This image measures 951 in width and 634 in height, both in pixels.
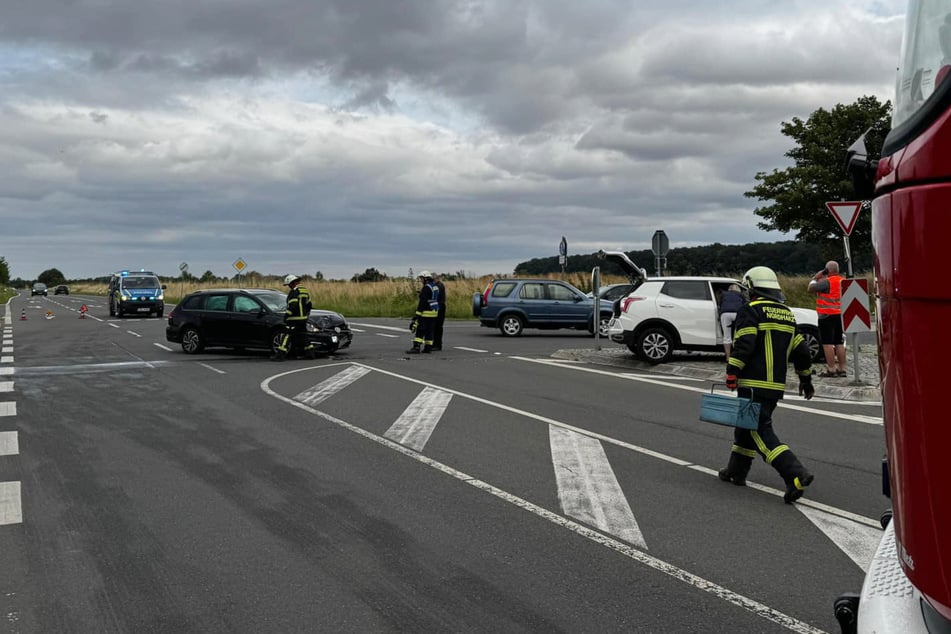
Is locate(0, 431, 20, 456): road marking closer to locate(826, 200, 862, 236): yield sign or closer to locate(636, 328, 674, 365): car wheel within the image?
locate(636, 328, 674, 365): car wheel

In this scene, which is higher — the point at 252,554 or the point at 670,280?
the point at 670,280

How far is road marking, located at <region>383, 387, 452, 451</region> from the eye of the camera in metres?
9.36

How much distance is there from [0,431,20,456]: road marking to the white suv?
11.5 metres

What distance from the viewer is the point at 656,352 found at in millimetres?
17672

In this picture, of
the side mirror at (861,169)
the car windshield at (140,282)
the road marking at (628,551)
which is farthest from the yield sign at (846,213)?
the car windshield at (140,282)

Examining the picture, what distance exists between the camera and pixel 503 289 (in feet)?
89.5

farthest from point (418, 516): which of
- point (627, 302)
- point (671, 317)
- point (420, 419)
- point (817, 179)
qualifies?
point (817, 179)

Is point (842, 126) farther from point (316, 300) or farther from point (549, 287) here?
point (316, 300)

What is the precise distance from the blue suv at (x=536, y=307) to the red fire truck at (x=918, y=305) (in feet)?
81.3

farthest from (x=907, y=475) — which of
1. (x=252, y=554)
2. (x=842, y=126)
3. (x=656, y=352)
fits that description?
(x=842, y=126)

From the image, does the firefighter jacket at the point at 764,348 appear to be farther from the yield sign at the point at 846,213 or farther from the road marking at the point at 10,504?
the yield sign at the point at 846,213

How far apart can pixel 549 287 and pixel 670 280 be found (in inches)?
379

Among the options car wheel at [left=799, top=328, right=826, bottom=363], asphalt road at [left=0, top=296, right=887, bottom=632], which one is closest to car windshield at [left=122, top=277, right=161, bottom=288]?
asphalt road at [left=0, top=296, right=887, bottom=632]

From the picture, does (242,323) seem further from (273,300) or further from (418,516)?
(418,516)
